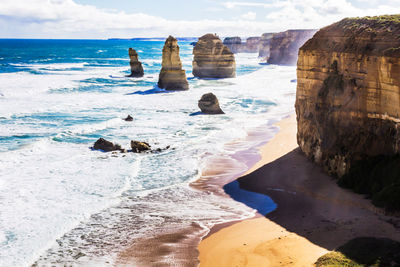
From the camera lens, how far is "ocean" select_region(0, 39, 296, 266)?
12883 millimetres

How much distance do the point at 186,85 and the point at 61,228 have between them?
39019 mm

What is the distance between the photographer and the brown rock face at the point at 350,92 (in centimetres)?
1433

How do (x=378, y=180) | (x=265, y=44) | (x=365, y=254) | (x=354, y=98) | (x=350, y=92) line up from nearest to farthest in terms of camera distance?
(x=365, y=254), (x=378, y=180), (x=354, y=98), (x=350, y=92), (x=265, y=44)

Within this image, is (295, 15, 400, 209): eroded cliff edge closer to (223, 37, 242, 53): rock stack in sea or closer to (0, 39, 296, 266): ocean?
(0, 39, 296, 266): ocean

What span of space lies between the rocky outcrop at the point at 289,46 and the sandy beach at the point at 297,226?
91066mm

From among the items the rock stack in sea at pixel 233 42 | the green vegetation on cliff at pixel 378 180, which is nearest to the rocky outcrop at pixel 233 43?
the rock stack in sea at pixel 233 42

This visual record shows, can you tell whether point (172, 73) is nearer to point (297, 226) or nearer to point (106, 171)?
point (106, 171)

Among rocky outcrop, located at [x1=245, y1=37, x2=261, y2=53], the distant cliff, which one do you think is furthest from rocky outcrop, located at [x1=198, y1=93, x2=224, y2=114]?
rocky outcrop, located at [x1=245, y1=37, x2=261, y2=53]

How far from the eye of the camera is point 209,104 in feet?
114

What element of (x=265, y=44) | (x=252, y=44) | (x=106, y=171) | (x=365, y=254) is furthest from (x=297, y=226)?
(x=252, y=44)

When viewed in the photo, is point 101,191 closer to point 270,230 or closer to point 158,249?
point 158,249

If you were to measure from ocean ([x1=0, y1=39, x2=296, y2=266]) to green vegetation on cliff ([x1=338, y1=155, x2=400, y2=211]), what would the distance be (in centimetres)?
393

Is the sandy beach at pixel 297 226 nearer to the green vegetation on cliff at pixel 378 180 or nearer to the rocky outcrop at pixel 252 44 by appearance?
the green vegetation on cliff at pixel 378 180

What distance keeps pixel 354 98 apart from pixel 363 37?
233 cm
